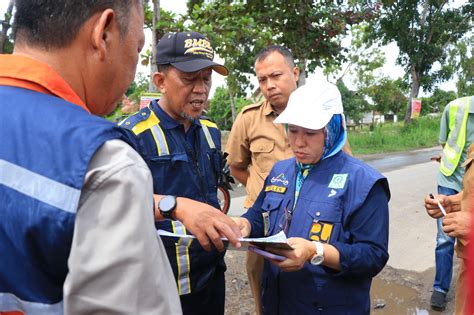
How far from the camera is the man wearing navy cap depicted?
2.15m

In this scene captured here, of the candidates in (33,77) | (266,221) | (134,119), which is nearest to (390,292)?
(266,221)

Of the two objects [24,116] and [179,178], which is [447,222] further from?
[24,116]

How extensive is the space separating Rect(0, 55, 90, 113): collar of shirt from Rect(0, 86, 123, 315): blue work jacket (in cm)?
6

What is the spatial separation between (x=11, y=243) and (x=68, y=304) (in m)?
0.16

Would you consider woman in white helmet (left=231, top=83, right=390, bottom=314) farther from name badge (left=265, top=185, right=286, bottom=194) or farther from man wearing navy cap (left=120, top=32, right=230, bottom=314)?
man wearing navy cap (left=120, top=32, right=230, bottom=314)

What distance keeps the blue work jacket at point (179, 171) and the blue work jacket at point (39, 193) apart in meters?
1.22

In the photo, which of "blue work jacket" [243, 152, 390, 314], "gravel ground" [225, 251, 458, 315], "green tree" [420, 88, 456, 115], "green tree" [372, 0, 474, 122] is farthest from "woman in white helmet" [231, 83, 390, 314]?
"green tree" [420, 88, 456, 115]

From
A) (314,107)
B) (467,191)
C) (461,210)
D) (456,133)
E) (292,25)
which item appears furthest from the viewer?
(292,25)

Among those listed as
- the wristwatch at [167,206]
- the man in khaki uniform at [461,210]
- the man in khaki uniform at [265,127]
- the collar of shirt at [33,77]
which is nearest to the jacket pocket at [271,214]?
the wristwatch at [167,206]

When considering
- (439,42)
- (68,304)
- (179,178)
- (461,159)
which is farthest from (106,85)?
(439,42)

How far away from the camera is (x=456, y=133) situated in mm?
3611

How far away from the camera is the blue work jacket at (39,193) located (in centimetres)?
78

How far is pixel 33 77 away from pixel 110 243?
0.40m

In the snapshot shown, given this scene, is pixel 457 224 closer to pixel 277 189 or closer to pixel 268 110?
pixel 277 189
